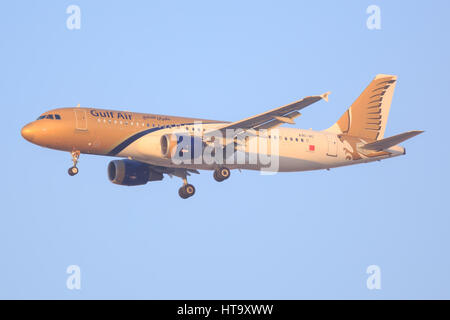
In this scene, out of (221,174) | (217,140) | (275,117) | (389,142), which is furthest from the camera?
(389,142)

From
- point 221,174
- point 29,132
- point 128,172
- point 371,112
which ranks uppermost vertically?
point 371,112

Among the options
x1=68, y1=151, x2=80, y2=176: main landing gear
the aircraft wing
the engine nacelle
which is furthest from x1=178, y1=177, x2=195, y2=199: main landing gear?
x1=68, y1=151, x2=80, y2=176: main landing gear

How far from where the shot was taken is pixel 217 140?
51.2 meters

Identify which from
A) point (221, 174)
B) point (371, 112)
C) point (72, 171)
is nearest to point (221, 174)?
point (221, 174)

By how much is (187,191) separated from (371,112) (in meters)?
14.0

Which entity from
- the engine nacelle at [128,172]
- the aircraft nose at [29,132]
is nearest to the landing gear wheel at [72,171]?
the aircraft nose at [29,132]

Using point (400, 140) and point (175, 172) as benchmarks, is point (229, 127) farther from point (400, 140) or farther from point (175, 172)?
point (400, 140)

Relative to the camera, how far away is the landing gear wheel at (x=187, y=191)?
178ft

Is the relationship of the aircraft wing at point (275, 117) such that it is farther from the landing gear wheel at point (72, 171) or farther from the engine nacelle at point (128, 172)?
the landing gear wheel at point (72, 171)

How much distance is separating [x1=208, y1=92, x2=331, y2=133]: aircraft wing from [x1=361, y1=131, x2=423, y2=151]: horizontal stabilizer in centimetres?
721

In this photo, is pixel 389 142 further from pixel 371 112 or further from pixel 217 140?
pixel 217 140

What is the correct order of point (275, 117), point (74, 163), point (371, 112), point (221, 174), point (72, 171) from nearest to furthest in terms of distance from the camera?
point (275, 117)
point (72, 171)
point (74, 163)
point (221, 174)
point (371, 112)

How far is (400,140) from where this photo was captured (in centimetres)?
5156

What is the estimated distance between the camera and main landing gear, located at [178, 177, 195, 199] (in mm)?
54344
